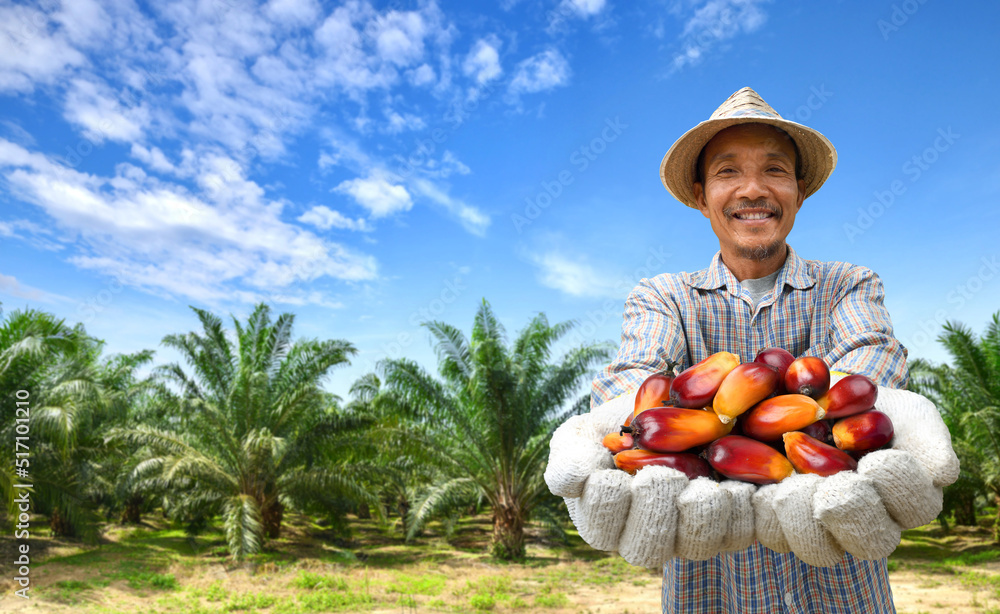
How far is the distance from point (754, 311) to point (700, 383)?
0.63m

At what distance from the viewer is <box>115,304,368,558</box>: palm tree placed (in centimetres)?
1202

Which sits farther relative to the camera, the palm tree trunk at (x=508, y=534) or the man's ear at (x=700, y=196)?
the palm tree trunk at (x=508, y=534)

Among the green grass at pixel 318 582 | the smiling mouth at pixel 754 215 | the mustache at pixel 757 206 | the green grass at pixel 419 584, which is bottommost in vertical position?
the green grass at pixel 419 584

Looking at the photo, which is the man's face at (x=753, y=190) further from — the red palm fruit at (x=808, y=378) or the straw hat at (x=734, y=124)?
the red palm fruit at (x=808, y=378)

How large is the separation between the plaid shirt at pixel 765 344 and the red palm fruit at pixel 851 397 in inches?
Result: 12.8

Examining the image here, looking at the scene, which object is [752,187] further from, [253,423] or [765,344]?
[253,423]

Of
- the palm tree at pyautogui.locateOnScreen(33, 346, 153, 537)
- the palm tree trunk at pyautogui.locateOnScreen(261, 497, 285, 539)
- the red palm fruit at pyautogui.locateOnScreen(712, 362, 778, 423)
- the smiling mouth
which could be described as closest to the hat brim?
the smiling mouth

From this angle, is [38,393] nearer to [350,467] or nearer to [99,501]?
[350,467]

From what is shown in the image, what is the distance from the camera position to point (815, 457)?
137 cm

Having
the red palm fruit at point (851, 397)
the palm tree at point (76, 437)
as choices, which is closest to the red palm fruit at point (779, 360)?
the red palm fruit at point (851, 397)

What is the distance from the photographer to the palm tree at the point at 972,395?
11312 mm

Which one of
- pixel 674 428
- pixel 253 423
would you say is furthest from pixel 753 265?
pixel 253 423

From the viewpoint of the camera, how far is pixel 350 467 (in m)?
12.4

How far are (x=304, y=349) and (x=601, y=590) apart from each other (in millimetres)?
7099
